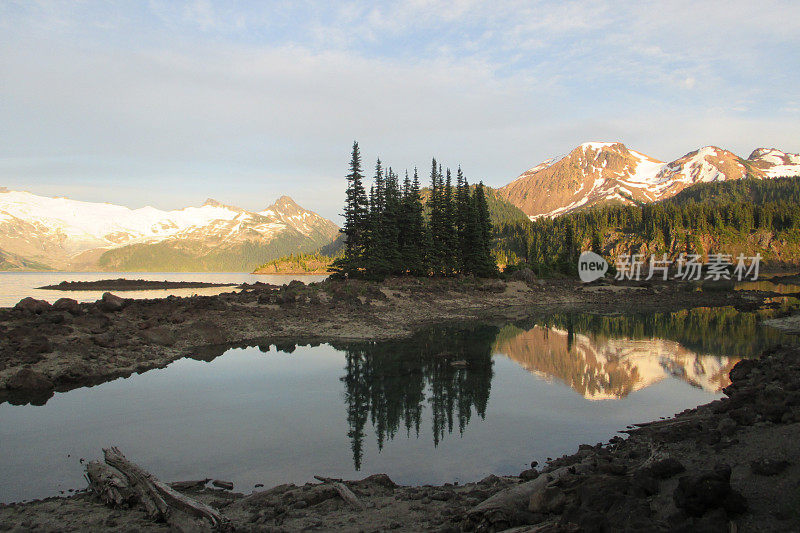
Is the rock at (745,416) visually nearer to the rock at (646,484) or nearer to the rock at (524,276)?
the rock at (646,484)

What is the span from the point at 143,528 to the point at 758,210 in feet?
732

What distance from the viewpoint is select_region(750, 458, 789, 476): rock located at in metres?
6.58

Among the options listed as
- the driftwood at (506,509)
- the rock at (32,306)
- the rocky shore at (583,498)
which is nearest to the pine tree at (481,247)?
the rock at (32,306)

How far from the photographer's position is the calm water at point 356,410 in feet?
37.6

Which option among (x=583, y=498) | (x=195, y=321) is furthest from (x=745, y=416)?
(x=195, y=321)

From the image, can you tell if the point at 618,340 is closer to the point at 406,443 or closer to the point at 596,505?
the point at 406,443

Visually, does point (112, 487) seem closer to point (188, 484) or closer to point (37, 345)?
point (188, 484)

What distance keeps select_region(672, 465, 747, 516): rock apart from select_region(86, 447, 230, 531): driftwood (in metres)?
6.84

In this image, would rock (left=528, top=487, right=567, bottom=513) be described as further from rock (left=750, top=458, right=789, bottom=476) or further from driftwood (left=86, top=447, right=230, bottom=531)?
driftwood (left=86, top=447, right=230, bottom=531)

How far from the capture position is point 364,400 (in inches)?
688

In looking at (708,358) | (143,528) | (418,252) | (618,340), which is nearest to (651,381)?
(708,358)

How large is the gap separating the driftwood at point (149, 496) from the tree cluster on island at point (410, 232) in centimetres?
5258

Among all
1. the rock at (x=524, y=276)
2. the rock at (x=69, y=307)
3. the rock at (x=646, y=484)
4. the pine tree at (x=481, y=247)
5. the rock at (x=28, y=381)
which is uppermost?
the pine tree at (x=481, y=247)

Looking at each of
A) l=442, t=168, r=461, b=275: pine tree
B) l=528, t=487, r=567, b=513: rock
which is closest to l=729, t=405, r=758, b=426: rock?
l=528, t=487, r=567, b=513: rock
